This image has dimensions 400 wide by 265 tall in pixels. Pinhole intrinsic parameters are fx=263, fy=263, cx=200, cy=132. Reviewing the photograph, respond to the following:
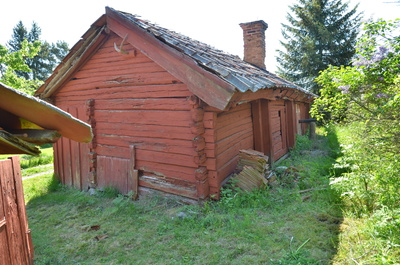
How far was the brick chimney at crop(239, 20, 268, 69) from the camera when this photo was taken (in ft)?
34.9

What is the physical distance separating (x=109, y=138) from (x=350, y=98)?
5666 millimetres

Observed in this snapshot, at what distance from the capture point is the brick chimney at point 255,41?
10.6 m

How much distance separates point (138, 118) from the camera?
20.7 feet

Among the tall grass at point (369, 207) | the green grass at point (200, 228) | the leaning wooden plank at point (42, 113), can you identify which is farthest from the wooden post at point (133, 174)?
the leaning wooden plank at point (42, 113)

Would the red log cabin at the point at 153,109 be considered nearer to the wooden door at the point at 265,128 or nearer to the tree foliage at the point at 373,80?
the wooden door at the point at 265,128

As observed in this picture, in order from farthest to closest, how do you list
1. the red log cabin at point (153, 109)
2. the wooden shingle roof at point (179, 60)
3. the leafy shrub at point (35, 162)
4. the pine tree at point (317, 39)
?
the pine tree at point (317, 39), the leafy shrub at point (35, 162), the red log cabin at point (153, 109), the wooden shingle roof at point (179, 60)

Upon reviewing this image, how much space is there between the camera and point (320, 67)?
19.6 meters

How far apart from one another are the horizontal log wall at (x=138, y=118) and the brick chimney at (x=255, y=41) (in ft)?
20.2

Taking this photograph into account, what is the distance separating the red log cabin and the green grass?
0.62 meters

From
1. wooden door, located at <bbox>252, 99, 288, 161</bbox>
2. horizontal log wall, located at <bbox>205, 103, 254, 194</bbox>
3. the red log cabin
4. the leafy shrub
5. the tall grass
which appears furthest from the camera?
the leafy shrub

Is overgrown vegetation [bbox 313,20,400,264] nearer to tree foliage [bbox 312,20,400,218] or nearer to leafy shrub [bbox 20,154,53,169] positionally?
tree foliage [bbox 312,20,400,218]

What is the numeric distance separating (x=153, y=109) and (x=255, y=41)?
6.60 metres

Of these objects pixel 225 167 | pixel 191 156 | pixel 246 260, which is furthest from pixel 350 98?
pixel 246 260

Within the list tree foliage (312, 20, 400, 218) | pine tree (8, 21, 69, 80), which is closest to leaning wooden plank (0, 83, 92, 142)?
tree foliage (312, 20, 400, 218)
